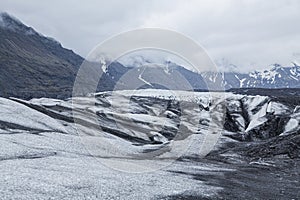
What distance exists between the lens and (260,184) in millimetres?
33938

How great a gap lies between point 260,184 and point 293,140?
27.0 meters

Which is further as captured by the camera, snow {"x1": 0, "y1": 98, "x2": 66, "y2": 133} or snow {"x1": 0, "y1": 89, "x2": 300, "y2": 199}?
snow {"x1": 0, "y1": 98, "x2": 66, "y2": 133}

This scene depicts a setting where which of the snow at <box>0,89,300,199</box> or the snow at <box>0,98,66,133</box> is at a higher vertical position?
the snow at <box>0,98,66,133</box>

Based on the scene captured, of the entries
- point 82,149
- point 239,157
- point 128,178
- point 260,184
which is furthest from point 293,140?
point 128,178

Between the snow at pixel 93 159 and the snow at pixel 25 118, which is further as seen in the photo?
the snow at pixel 25 118

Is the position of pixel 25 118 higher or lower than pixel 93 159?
higher

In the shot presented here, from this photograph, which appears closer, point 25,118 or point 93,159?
point 93,159

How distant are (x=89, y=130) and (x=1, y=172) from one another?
43.0 m

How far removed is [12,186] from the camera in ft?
76.6

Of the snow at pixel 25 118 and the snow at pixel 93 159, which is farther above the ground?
the snow at pixel 25 118

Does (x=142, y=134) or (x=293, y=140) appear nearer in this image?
(x=293, y=140)

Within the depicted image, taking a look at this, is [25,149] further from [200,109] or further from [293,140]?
[200,109]

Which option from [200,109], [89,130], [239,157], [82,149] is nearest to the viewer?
[82,149]

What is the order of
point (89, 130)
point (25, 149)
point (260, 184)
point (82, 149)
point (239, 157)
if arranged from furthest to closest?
point (89, 130) → point (239, 157) → point (82, 149) → point (25, 149) → point (260, 184)
